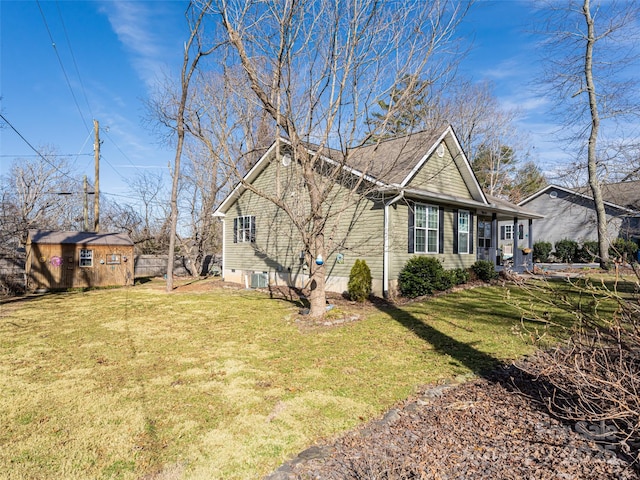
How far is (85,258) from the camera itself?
51.2ft

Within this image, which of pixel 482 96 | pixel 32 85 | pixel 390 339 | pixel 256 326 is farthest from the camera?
pixel 482 96

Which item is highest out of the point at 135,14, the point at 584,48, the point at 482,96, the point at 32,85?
the point at 482,96

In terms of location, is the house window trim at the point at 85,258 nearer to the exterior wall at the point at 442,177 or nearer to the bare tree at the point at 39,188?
the bare tree at the point at 39,188

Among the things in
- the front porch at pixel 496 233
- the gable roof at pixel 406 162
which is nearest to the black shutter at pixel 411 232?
the gable roof at pixel 406 162

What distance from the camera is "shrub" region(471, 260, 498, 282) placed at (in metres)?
14.0

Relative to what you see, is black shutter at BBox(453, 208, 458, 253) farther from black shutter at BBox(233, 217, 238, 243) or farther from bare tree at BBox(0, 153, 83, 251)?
bare tree at BBox(0, 153, 83, 251)

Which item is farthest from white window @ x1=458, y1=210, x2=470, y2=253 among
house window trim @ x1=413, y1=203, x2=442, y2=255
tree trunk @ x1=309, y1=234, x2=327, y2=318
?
tree trunk @ x1=309, y1=234, x2=327, y2=318

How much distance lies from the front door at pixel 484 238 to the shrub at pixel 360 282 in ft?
27.1

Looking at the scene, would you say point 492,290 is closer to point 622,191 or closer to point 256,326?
point 256,326

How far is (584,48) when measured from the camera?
17156 millimetres

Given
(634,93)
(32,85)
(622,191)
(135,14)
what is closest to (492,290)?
(634,93)

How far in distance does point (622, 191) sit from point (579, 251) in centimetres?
572

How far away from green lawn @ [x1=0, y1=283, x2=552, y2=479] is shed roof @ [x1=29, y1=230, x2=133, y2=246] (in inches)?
252

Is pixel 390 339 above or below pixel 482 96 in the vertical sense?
below
